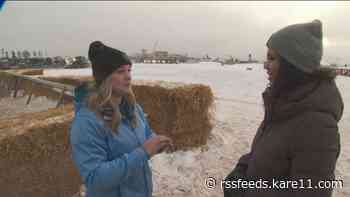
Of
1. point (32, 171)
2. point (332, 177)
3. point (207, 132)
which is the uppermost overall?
point (332, 177)

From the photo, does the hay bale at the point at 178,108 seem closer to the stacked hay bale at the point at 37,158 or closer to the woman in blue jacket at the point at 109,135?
the stacked hay bale at the point at 37,158

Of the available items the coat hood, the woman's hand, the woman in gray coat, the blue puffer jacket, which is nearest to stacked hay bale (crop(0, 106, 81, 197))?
the blue puffer jacket

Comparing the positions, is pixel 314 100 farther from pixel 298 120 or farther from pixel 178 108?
Answer: pixel 178 108

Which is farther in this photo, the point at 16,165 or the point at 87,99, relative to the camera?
→ the point at 16,165

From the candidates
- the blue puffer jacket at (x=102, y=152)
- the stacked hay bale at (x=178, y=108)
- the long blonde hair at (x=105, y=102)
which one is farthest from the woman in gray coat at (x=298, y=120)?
the stacked hay bale at (x=178, y=108)

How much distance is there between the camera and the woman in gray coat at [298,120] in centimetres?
146

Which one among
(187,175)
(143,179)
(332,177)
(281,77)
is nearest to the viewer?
(332,177)

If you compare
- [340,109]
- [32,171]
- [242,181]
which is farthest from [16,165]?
[340,109]

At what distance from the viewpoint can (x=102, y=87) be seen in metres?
1.83

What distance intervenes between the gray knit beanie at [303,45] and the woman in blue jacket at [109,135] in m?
0.89

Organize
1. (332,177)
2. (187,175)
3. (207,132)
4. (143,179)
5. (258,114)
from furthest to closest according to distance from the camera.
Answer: (258,114) < (207,132) < (187,175) < (143,179) < (332,177)

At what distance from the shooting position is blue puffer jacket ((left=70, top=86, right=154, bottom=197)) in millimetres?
1682

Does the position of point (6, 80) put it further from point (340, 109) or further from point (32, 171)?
point (340, 109)

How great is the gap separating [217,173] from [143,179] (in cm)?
342
